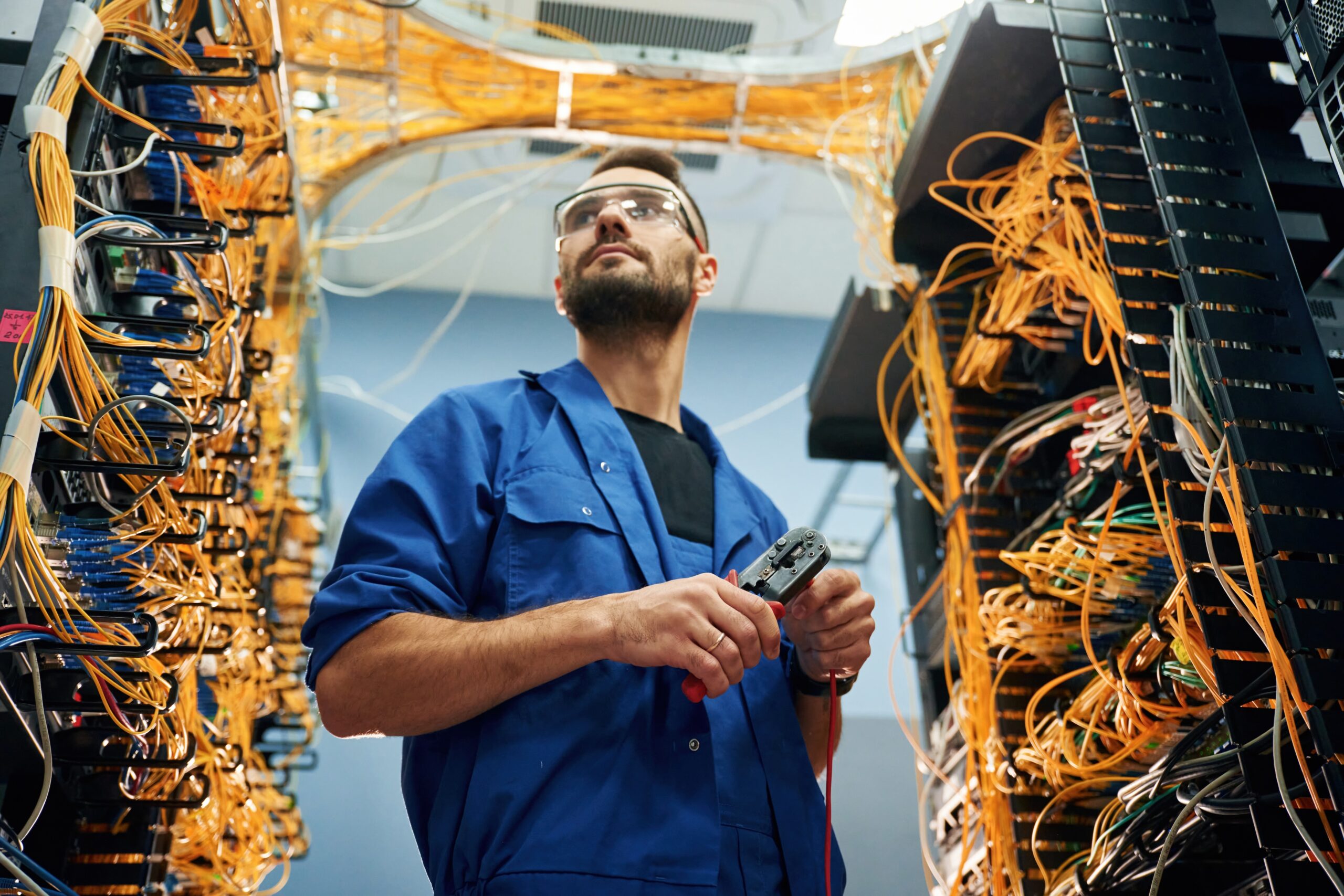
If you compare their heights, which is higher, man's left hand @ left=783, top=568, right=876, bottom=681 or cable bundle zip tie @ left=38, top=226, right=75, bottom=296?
cable bundle zip tie @ left=38, top=226, right=75, bottom=296

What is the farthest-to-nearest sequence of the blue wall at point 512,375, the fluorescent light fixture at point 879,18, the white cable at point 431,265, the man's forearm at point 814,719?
the white cable at point 431,265 < the blue wall at point 512,375 < the fluorescent light fixture at point 879,18 < the man's forearm at point 814,719

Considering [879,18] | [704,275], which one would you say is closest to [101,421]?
[704,275]

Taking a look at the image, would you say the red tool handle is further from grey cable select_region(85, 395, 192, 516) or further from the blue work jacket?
grey cable select_region(85, 395, 192, 516)

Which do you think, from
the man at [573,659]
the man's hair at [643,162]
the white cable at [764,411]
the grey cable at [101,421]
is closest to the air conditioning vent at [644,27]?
the white cable at [764,411]

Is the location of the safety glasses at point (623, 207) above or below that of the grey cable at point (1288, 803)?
above

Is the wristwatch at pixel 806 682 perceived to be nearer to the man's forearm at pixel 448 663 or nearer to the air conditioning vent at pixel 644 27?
the man's forearm at pixel 448 663

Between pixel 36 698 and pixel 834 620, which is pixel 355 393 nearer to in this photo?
pixel 36 698

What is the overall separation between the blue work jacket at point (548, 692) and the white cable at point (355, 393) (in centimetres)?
220

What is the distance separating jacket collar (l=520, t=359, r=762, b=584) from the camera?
128 cm

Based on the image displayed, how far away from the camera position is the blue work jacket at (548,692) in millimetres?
1038

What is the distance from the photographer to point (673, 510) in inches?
55.6

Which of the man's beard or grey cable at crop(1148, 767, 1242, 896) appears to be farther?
the man's beard

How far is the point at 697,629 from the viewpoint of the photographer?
3.29 feet

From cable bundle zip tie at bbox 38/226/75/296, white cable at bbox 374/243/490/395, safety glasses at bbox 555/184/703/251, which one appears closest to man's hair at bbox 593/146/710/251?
safety glasses at bbox 555/184/703/251
